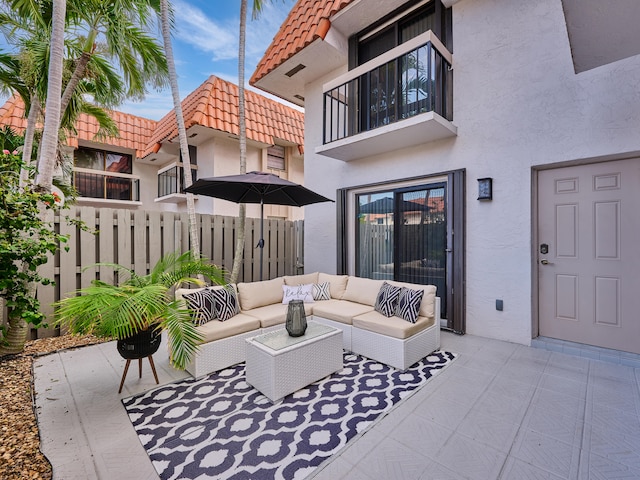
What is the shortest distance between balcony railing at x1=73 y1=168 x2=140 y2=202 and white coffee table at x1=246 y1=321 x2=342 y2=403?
10206 millimetres

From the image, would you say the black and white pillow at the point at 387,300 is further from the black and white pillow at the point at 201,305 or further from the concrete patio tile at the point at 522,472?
the black and white pillow at the point at 201,305

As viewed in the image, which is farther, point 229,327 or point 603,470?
point 229,327

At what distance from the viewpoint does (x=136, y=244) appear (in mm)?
4902

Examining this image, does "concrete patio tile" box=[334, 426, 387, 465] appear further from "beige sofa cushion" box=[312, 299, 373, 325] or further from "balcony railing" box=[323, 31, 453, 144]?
"balcony railing" box=[323, 31, 453, 144]

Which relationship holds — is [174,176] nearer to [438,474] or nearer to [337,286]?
[337,286]

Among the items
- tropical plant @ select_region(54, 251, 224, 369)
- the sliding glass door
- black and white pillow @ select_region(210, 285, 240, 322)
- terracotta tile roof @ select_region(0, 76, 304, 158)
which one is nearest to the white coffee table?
tropical plant @ select_region(54, 251, 224, 369)

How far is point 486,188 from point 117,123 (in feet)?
37.8

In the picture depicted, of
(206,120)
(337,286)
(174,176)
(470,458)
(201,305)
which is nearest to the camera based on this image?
(470,458)

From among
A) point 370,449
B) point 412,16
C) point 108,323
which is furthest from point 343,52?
point 370,449

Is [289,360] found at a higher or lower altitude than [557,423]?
higher

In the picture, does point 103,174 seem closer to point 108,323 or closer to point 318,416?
point 108,323

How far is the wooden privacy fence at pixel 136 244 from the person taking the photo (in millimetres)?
4234

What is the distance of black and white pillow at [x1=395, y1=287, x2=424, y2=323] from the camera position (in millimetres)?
3402

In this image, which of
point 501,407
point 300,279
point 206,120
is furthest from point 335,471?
point 206,120
